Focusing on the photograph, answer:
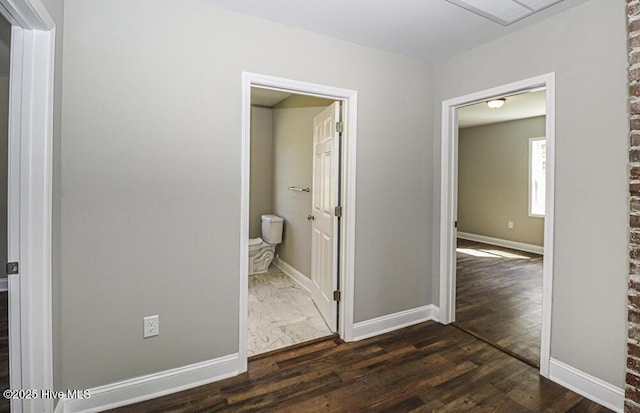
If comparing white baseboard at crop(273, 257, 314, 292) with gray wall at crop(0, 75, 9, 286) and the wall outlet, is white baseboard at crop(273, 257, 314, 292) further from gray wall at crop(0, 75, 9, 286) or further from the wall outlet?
gray wall at crop(0, 75, 9, 286)

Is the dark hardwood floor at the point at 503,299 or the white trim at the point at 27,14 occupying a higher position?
the white trim at the point at 27,14

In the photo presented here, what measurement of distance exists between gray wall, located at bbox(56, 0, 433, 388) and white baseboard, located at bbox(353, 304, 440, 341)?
3.49ft

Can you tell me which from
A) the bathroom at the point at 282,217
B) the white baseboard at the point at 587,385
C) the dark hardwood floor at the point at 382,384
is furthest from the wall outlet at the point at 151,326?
the white baseboard at the point at 587,385

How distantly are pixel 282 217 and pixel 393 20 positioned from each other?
123 inches

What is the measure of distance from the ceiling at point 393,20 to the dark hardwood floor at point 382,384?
242 cm

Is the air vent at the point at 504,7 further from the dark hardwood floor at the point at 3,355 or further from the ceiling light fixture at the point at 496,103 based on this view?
the dark hardwood floor at the point at 3,355

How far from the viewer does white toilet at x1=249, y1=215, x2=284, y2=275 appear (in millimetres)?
4480

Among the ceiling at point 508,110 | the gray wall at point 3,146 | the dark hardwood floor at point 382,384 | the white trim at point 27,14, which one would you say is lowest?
the dark hardwood floor at point 382,384

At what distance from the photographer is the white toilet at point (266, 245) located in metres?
4.48

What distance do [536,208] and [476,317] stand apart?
3.95 m

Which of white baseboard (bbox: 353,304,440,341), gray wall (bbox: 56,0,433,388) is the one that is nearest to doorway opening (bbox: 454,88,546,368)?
white baseboard (bbox: 353,304,440,341)

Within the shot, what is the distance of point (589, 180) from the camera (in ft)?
6.56

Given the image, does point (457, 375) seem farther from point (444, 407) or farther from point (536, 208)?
point (536, 208)

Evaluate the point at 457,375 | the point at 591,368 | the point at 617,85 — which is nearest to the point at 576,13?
the point at 617,85
